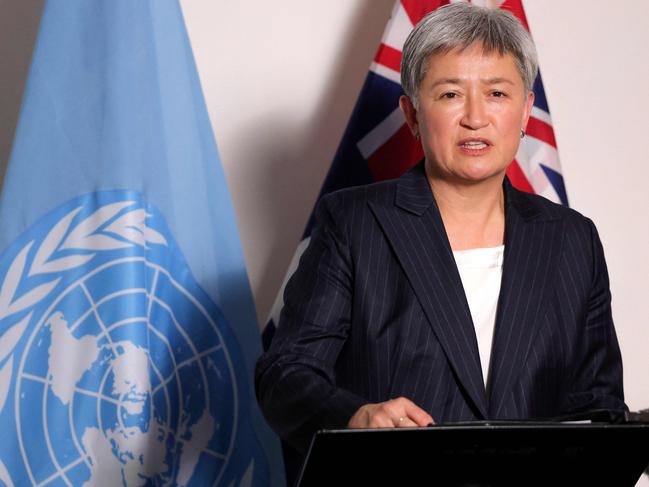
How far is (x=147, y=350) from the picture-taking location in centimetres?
233

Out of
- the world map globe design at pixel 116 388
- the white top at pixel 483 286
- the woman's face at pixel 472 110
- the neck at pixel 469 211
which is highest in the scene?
the woman's face at pixel 472 110

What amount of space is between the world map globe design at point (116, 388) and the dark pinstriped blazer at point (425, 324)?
61cm

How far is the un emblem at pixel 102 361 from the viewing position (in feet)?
7.48

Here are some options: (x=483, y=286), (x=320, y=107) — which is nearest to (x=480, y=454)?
(x=483, y=286)

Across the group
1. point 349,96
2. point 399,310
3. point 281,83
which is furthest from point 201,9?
point 399,310

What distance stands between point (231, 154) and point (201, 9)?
1.45 ft

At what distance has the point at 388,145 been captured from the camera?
8.71 ft

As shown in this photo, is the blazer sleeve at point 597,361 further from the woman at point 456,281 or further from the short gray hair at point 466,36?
the short gray hair at point 466,36

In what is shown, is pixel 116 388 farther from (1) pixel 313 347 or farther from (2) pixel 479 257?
(2) pixel 479 257

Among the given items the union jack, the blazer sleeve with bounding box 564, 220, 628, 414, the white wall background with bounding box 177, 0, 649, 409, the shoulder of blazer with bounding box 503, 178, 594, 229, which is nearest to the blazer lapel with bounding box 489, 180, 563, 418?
the shoulder of blazer with bounding box 503, 178, 594, 229

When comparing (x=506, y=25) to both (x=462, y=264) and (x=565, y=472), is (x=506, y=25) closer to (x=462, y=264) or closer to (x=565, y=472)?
(x=462, y=264)

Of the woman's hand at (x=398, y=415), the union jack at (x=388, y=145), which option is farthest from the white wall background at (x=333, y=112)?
the woman's hand at (x=398, y=415)

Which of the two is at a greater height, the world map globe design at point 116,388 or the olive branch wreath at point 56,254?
the olive branch wreath at point 56,254

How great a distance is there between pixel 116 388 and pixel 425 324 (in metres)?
0.85
